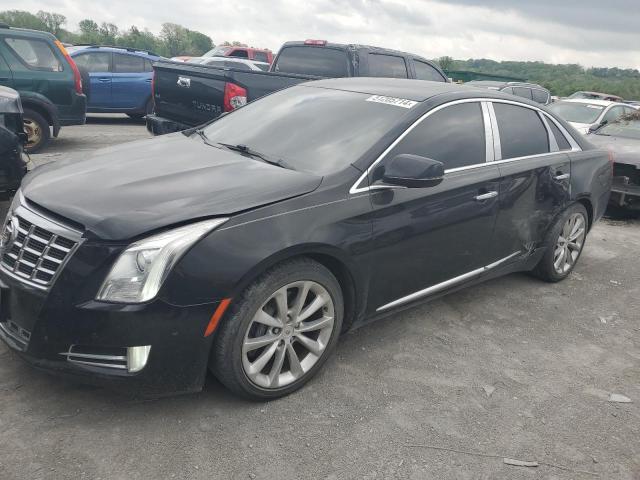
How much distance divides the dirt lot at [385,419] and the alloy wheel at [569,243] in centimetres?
100

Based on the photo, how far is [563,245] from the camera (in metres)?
4.96

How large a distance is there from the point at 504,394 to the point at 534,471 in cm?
65

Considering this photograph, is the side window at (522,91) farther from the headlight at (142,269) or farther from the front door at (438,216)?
the headlight at (142,269)

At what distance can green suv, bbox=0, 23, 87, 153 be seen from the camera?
8.66m

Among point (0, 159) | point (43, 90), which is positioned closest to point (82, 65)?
point (43, 90)

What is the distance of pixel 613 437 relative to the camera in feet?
9.80

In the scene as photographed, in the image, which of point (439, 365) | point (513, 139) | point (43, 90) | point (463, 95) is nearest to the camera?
point (439, 365)

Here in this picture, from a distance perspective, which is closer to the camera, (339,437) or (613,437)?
(339,437)

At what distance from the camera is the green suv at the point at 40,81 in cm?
866

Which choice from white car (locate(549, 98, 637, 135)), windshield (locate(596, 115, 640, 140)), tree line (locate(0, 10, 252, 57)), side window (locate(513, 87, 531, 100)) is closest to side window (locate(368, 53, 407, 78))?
windshield (locate(596, 115, 640, 140))

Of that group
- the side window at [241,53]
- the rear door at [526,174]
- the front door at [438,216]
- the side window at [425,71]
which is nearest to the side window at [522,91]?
the side window at [425,71]

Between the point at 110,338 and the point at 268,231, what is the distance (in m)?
0.85

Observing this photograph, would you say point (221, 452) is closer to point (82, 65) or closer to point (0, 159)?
point (0, 159)

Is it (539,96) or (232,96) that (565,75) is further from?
(232,96)
